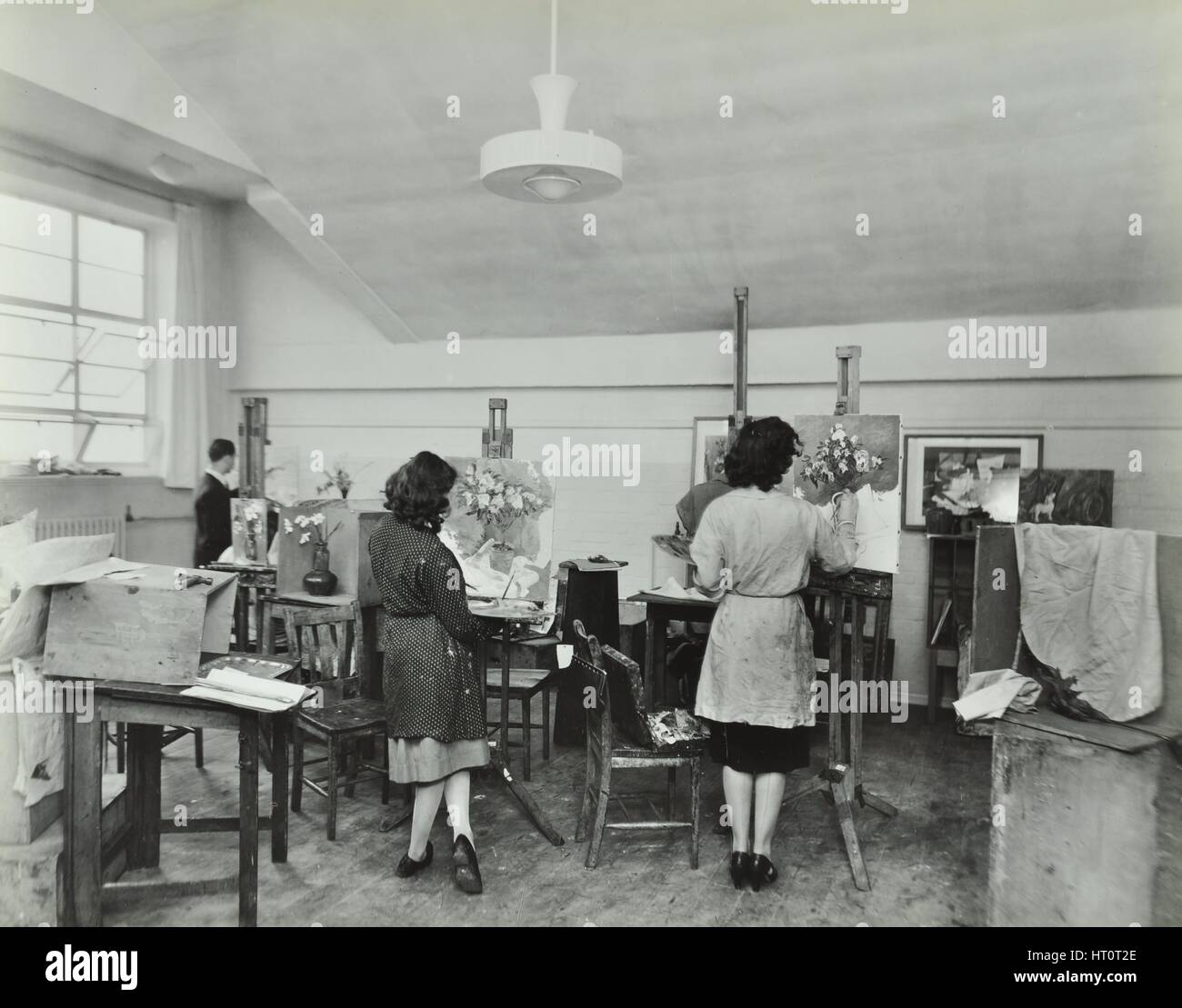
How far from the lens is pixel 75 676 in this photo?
7.70ft

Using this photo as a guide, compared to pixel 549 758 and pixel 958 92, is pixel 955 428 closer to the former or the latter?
pixel 958 92

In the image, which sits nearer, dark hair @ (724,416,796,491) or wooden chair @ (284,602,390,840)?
dark hair @ (724,416,796,491)

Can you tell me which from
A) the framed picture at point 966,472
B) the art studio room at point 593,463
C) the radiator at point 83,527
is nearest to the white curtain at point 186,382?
the art studio room at point 593,463

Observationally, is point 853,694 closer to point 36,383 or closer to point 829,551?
point 829,551

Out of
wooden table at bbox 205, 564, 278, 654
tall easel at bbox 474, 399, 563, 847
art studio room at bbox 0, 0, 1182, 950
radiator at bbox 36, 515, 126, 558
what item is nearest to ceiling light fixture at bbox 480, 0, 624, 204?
art studio room at bbox 0, 0, 1182, 950

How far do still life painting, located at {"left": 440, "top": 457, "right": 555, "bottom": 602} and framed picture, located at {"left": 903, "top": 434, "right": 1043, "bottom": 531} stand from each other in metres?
2.30

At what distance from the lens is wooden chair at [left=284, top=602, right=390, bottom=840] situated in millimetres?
3240

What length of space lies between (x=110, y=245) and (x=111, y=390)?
3.39 feet

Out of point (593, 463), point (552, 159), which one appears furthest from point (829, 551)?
point (593, 463)

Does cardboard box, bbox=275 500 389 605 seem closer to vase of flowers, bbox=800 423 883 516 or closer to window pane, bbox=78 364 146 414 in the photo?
vase of flowers, bbox=800 423 883 516

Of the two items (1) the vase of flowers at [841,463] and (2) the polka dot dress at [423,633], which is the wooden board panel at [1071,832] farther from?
(2) the polka dot dress at [423,633]

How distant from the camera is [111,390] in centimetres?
655
